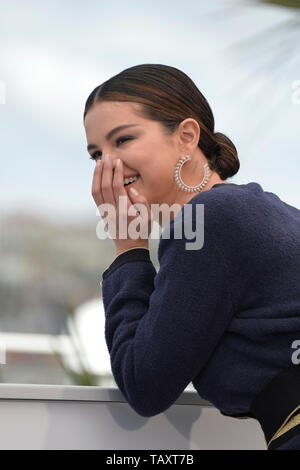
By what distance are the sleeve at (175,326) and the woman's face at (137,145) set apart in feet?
0.55

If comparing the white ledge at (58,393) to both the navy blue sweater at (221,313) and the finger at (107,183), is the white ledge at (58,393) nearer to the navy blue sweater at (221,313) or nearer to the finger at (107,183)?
the navy blue sweater at (221,313)

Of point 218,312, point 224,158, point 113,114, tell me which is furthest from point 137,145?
point 218,312

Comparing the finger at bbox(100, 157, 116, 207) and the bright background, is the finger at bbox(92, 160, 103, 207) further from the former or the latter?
the bright background

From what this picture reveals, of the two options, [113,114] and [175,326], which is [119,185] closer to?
[113,114]

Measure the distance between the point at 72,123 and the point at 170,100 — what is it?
0.57 meters

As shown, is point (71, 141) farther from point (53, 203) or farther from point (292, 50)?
point (292, 50)

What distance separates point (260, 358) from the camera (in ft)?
2.34

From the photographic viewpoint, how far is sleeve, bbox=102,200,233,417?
70 cm

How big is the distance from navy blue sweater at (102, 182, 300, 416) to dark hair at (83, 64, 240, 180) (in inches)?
8.5

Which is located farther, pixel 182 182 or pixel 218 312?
pixel 182 182

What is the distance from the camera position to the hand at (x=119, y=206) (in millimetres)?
850

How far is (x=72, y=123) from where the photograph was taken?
1.45 metres

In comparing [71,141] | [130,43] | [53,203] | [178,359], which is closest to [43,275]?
[53,203]

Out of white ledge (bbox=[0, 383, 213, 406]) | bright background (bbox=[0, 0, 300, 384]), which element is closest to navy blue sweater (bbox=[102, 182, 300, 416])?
white ledge (bbox=[0, 383, 213, 406])
